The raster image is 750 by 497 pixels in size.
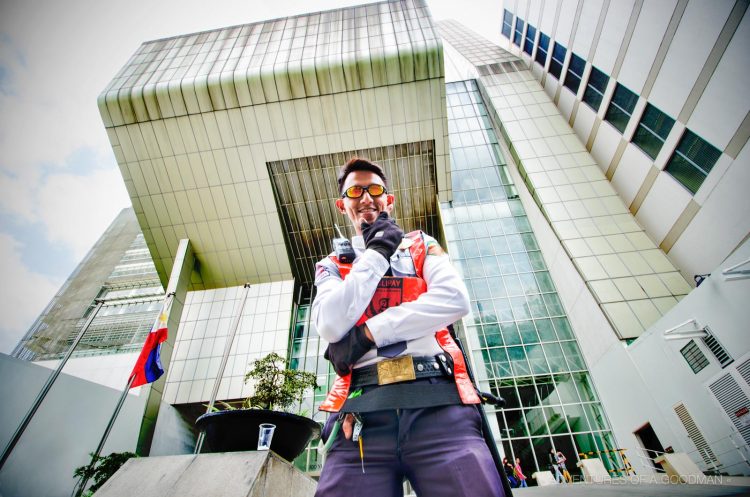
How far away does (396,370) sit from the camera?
1425 millimetres

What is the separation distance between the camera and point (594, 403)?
977 cm

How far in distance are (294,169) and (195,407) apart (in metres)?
10.1

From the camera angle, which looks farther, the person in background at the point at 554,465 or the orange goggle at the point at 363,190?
the person in background at the point at 554,465

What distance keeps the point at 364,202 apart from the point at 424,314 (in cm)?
92

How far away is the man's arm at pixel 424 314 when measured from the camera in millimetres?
1481

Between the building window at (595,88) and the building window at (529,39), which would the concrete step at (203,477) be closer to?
the building window at (595,88)

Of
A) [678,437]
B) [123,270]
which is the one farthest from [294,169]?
[123,270]

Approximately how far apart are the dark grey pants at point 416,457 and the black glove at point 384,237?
80 centimetres

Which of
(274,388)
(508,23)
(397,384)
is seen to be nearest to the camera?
(397,384)

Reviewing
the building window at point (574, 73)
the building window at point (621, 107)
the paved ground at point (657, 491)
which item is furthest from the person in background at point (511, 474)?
the building window at point (574, 73)

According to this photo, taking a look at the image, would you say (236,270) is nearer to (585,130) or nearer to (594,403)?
(594,403)

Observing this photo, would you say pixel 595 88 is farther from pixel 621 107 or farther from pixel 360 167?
pixel 360 167

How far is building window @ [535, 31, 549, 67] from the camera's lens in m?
16.5

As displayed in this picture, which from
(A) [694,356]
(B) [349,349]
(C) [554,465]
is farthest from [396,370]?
(C) [554,465]
